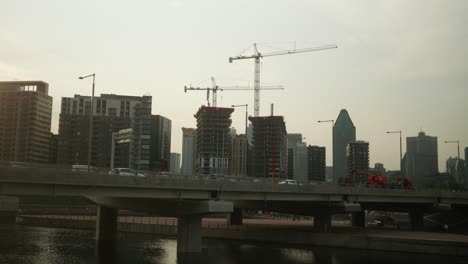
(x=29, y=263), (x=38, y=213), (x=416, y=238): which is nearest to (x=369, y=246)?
(x=416, y=238)

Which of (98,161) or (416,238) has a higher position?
(98,161)

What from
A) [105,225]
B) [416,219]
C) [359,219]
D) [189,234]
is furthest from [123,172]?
[416,219]

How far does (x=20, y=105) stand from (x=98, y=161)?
110ft

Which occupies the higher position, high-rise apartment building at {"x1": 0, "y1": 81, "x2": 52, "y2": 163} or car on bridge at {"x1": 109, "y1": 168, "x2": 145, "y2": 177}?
high-rise apartment building at {"x1": 0, "y1": 81, "x2": 52, "y2": 163}

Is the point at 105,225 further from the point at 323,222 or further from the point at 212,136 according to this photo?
the point at 212,136

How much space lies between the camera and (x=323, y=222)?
86.4 metres

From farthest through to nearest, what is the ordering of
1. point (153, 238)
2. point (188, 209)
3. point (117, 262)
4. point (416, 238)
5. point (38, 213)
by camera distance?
point (38, 213), point (153, 238), point (416, 238), point (188, 209), point (117, 262)

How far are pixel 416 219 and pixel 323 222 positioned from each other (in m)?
27.6

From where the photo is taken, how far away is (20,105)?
176 metres

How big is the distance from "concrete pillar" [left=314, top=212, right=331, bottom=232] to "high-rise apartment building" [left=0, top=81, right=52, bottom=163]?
124138mm

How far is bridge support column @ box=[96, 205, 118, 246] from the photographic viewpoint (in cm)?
7750

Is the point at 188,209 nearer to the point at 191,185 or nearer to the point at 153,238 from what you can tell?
the point at 191,185

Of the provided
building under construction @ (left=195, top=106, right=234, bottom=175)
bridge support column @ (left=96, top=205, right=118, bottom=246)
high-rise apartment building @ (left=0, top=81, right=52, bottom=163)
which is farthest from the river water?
high-rise apartment building @ (left=0, top=81, right=52, bottom=163)

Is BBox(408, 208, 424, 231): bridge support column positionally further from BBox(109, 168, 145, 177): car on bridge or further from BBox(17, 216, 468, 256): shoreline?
BBox(109, 168, 145, 177): car on bridge
